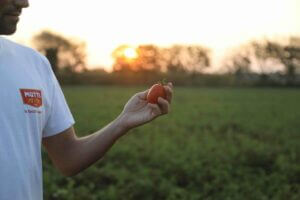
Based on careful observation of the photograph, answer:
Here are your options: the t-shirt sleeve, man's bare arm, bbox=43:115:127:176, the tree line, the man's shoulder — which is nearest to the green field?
man's bare arm, bbox=43:115:127:176

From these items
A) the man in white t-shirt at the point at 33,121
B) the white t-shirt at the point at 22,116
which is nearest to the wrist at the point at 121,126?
the man in white t-shirt at the point at 33,121

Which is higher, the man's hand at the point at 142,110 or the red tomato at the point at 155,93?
the red tomato at the point at 155,93

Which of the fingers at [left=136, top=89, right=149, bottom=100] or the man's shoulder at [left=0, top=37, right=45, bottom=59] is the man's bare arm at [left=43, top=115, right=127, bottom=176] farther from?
the man's shoulder at [left=0, top=37, right=45, bottom=59]

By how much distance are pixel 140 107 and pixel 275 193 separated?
4594 millimetres

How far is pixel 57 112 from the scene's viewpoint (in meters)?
2.06

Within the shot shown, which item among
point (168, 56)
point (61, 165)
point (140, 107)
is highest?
point (140, 107)

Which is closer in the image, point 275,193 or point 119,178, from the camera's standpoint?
point 275,193

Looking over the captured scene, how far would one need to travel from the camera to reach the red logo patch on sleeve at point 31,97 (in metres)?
1.85

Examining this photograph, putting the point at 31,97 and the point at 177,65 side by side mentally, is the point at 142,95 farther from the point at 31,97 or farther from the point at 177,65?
the point at 177,65

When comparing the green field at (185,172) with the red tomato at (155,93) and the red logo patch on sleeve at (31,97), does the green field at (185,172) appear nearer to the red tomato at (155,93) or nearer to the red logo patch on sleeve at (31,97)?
the red tomato at (155,93)

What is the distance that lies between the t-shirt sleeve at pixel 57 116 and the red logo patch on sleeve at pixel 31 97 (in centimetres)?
14

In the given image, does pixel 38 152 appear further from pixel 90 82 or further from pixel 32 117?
pixel 90 82

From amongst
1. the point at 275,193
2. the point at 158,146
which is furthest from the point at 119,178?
the point at 158,146

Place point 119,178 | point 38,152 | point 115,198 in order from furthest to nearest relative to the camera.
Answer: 1. point 119,178
2. point 115,198
3. point 38,152
